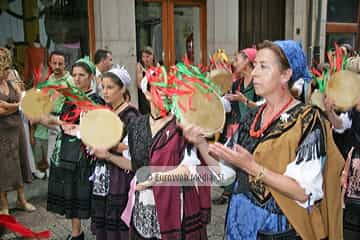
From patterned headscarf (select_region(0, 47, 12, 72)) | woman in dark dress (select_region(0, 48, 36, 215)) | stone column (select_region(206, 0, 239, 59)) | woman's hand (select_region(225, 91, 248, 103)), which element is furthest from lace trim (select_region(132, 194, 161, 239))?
stone column (select_region(206, 0, 239, 59))

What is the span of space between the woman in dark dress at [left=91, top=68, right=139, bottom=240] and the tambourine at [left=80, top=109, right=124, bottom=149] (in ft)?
1.34

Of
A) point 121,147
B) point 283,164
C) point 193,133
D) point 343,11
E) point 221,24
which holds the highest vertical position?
point 343,11

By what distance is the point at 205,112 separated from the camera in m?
1.92

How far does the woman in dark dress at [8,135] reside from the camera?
413 centimetres

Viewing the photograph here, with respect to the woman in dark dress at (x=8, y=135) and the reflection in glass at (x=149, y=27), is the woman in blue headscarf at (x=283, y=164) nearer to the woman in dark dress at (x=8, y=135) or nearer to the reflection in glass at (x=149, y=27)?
the woman in dark dress at (x=8, y=135)

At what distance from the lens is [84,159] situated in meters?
3.25

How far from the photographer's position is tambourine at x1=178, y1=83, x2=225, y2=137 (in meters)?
1.90

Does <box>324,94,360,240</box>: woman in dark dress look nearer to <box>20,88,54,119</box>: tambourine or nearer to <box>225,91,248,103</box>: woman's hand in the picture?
<box>225,91,248,103</box>: woman's hand

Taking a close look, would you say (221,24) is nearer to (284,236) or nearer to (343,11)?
(343,11)

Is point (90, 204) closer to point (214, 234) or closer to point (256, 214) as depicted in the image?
point (214, 234)

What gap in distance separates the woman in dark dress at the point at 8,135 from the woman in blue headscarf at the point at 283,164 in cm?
293

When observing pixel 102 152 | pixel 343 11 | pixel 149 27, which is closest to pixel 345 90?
pixel 102 152

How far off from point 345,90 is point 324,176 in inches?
41.1

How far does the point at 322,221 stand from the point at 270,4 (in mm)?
7225
